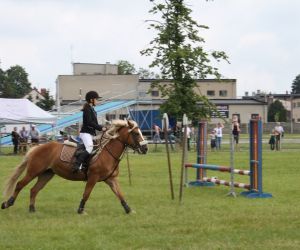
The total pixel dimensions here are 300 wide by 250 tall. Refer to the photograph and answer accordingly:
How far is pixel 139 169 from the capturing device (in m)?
24.5

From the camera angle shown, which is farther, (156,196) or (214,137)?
(214,137)

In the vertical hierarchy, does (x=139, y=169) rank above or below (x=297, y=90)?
below

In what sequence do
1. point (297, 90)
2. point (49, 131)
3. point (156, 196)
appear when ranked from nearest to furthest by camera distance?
point (156, 196)
point (49, 131)
point (297, 90)

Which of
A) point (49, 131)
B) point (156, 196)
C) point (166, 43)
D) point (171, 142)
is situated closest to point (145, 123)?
point (49, 131)

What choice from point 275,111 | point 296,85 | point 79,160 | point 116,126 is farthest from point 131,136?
point 296,85

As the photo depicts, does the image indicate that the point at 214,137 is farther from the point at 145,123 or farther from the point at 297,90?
the point at 297,90

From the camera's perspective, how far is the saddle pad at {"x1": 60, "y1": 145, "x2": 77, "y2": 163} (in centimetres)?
1270

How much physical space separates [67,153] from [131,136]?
1.37 metres

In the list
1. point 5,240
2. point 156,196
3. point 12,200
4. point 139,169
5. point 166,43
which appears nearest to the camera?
point 5,240

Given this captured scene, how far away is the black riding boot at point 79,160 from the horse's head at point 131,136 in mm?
698

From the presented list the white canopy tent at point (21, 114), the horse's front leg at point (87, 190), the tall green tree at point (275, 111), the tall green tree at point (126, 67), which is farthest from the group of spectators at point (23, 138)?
the tall green tree at point (126, 67)

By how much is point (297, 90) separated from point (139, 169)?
175792mm

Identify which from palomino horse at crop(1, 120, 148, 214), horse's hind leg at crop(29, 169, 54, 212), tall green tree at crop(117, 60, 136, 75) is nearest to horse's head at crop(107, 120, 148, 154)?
Result: palomino horse at crop(1, 120, 148, 214)

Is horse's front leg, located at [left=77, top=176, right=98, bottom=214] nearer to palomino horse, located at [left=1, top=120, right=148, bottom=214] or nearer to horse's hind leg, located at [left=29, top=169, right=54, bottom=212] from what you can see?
palomino horse, located at [left=1, top=120, right=148, bottom=214]
